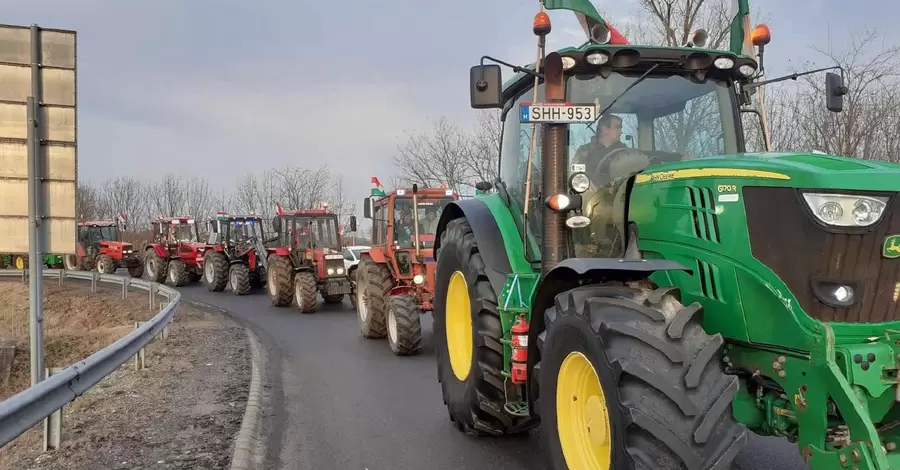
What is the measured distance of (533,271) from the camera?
15.6 feet

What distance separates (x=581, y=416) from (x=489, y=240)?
1799 millimetres

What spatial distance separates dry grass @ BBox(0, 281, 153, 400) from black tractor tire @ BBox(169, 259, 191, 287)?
5.97 ft

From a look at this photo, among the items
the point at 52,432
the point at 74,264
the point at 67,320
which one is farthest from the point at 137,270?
the point at 52,432

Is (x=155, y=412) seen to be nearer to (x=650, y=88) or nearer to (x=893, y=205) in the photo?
(x=650, y=88)

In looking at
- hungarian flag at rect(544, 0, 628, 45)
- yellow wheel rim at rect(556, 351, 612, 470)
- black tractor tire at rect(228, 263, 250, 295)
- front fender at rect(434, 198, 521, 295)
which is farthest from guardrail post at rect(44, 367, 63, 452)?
black tractor tire at rect(228, 263, 250, 295)

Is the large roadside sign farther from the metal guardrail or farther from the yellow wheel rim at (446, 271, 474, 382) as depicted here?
the yellow wheel rim at (446, 271, 474, 382)

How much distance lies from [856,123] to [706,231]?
506 inches

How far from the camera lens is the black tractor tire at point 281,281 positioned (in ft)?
54.6

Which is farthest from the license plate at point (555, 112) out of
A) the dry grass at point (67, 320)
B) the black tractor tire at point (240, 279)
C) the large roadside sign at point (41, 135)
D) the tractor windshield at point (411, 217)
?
the black tractor tire at point (240, 279)

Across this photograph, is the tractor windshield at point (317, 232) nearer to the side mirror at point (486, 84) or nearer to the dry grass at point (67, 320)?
the dry grass at point (67, 320)

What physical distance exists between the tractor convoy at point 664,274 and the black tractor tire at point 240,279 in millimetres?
15025

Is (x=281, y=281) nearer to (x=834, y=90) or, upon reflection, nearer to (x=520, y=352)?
(x=520, y=352)

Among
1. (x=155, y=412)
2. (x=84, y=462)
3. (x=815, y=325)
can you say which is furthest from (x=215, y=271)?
(x=815, y=325)

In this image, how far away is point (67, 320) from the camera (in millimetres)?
20516
